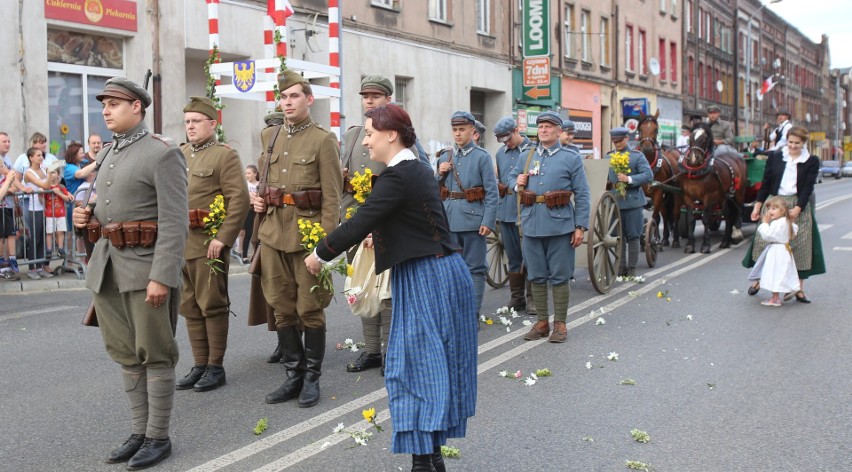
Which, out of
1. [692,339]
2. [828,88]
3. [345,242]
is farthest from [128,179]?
[828,88]

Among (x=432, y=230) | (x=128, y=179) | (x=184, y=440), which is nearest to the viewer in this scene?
(x=432, y=230)

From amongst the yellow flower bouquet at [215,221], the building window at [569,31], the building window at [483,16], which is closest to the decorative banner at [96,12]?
the yellow flower bouquet at [215,221]

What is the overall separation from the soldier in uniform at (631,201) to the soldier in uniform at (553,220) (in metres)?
3.67

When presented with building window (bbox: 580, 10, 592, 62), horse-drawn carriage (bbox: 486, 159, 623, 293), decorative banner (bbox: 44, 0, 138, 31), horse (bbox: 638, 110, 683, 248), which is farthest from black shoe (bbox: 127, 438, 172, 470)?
building window (bbox: 580, 10, 592, 62)

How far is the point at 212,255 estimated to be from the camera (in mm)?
5840

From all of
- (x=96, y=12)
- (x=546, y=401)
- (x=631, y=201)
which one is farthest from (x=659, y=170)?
(x=546, y=401)

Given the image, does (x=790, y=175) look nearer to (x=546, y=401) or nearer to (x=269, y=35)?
(x=546, y=401)

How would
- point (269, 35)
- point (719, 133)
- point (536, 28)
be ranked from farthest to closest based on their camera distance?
point (536, 28) → point (719, 133) → point (269, 35)

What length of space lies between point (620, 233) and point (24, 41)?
31.7ft

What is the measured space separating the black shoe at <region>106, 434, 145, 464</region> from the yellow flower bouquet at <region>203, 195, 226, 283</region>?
1.50 m

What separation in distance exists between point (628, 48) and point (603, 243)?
1228 inches

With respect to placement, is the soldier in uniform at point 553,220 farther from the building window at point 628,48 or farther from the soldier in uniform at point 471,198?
the building window at point 628,48

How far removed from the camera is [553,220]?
7758mm

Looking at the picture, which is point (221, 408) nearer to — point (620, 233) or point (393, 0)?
point (620, 233)
